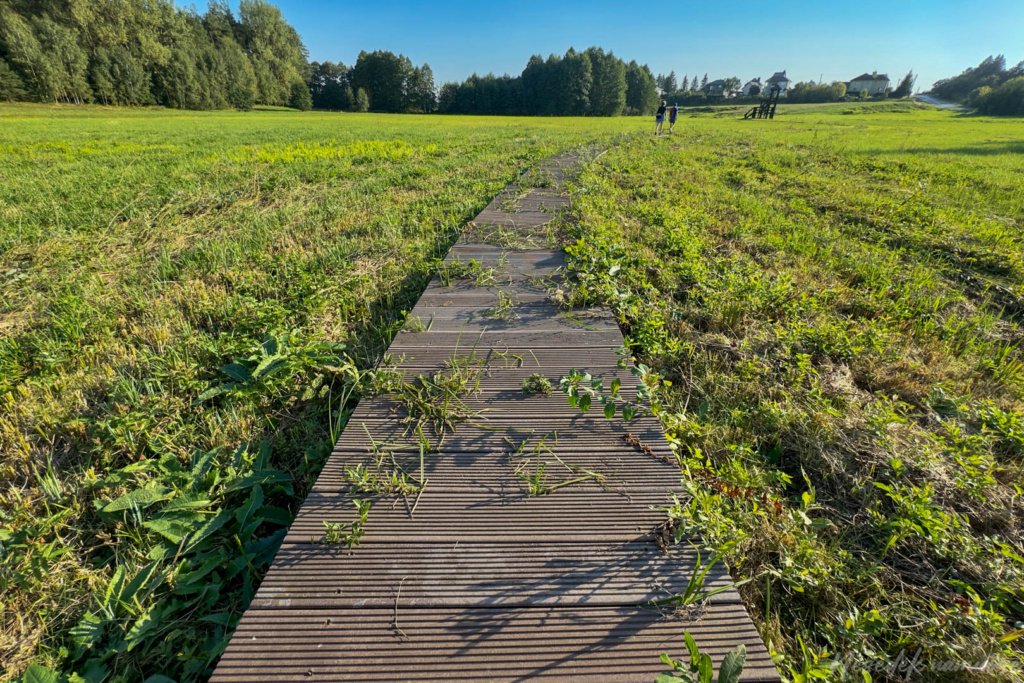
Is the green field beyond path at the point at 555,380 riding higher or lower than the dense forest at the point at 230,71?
lower

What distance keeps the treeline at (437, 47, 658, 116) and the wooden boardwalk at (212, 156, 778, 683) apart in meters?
80.9

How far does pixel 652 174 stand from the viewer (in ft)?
31.7

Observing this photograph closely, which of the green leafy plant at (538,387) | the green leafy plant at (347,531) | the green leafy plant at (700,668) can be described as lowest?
the green leafy plant at (538,387)

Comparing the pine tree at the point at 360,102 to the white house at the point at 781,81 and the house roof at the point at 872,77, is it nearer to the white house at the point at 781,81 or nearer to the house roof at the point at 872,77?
the white house at the point at 781,81

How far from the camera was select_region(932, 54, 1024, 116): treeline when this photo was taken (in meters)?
45.0

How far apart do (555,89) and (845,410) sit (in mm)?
82303

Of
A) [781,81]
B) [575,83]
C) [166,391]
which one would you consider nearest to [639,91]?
[575,83]

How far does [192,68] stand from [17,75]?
16.0 m

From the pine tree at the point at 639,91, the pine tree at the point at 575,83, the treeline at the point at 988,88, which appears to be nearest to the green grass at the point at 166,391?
the treeline at the point at 988,88

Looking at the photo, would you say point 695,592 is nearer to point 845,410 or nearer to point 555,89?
point 845,410

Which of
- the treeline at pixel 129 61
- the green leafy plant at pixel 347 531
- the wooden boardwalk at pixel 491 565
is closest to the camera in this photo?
the wooden boardwalk at pixel 491 565

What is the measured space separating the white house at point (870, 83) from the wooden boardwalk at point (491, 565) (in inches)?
5266

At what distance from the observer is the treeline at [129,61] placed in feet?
126

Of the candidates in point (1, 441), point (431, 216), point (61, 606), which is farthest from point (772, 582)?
point (431, 216)
